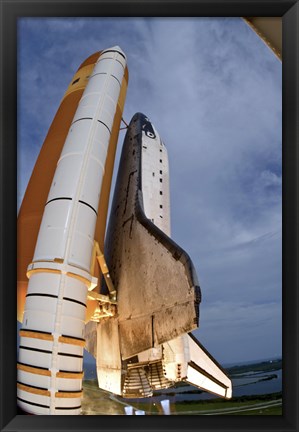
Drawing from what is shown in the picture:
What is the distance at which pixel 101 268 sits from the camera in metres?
3.70

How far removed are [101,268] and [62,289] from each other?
3.34 feet

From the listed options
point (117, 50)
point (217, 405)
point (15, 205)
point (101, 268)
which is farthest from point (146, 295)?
point (117, 50)

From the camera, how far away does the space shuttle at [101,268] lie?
8.64 feet

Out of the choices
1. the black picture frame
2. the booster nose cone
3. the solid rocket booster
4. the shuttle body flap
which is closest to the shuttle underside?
the shuttle body flap

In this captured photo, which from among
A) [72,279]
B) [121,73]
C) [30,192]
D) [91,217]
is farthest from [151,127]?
[72,279]

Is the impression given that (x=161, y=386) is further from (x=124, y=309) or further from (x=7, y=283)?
(x=7, y=283)

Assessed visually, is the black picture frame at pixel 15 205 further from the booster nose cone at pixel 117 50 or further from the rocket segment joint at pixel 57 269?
the booster nose cone at pixel 117 50

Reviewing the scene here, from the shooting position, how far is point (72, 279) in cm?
277

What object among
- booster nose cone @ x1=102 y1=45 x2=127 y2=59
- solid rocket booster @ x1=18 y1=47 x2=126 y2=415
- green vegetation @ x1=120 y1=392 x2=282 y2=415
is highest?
booster nose cone @ x1=102 y1=45 x2=127 y2=59

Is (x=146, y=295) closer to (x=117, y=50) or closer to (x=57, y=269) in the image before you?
(x=57, y=269)

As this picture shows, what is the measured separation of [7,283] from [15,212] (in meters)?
0.43

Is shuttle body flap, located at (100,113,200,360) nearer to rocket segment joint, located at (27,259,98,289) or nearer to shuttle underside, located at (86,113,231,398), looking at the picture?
shuttle underside, located at (86,113,231,398)

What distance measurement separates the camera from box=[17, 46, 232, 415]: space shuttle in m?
2.63

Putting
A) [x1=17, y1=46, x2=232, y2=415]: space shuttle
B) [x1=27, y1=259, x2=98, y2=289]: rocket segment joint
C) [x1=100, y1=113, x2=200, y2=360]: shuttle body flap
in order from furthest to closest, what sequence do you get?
[x1=100, y1=113, x2=200, y2=360]: shuttle body flap
[x1=27, y1=259, x2=98, y2=289]: rocket segment joint
[x1=17, y1=46, x2=232, y2=415]: space shuttle
